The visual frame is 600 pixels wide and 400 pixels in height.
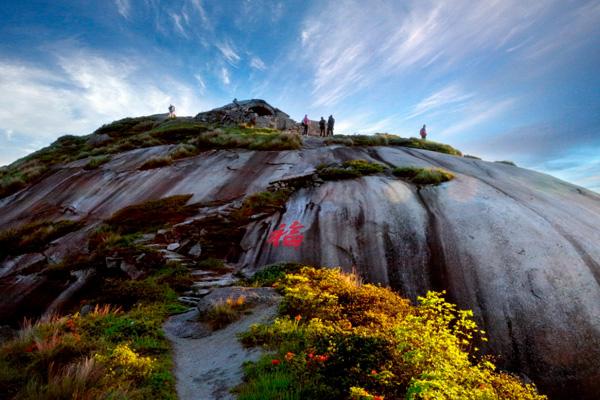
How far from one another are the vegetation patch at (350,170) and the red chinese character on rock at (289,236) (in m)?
3.60

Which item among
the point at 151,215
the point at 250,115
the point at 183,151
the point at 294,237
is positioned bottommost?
→ the point at 294,237

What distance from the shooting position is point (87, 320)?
779 cm

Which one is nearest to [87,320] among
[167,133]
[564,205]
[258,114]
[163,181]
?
[163,181]

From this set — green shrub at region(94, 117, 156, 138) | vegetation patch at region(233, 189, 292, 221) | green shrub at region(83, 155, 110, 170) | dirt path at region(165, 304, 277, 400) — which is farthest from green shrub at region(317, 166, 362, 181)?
green shrub at region(94, 117, 156, 138)

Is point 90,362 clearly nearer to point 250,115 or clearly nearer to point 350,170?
point 350,170

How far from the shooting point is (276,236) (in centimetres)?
1248

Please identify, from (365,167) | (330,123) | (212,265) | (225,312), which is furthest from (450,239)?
(330,123)

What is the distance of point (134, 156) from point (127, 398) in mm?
20975

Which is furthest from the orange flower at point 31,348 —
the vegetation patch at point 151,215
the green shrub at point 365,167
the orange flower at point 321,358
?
the green shrub at point 365,167

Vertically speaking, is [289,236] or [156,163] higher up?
[156,163]

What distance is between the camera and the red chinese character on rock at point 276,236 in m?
12.2

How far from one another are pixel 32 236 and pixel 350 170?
14.9 metres

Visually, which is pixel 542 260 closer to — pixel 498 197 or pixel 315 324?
pixel 498 197

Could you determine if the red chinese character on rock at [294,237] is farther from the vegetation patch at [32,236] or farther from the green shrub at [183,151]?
the green shrub at [183,151]
